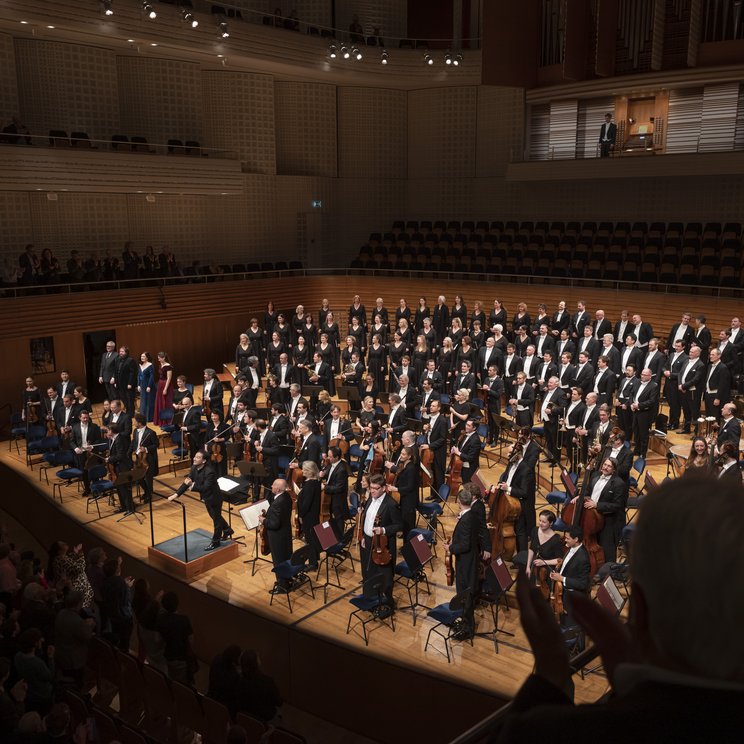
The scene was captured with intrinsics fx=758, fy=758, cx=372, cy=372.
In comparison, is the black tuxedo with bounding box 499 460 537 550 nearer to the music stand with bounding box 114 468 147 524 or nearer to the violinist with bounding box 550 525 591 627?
the violinist with bounding box 550 525 591 627

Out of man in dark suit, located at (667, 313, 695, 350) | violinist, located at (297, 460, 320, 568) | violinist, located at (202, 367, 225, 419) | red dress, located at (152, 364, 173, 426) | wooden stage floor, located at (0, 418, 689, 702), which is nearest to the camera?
wooden stage floor, located at (0, 418, 689, 702)

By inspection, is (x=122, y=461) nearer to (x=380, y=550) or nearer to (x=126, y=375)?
(x=126, y=375)

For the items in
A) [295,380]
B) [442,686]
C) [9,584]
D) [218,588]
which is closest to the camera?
[442,686]

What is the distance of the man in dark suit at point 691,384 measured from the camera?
38.6ft

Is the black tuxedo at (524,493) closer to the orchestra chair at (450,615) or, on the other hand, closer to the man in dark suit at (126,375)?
the orchestra chair at (450,615)

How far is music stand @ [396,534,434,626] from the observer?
7267mm

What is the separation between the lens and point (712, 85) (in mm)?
17484

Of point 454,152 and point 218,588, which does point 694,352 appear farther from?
point 454,152

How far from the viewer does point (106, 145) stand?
1847 centimetres

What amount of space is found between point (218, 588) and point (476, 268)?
39.6ft

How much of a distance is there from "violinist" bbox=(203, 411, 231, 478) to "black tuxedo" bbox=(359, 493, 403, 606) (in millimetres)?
3192

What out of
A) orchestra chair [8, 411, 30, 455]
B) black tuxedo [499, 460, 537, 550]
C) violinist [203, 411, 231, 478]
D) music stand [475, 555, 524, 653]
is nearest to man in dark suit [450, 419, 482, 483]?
black tuxedo [499, 460, 537, 550]

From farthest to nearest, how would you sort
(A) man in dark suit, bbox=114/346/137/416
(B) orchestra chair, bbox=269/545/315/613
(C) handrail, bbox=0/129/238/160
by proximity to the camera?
1. (C) handrail, bbox=0/129/238/160
2. (A) man in dark suit, bbox=114/346/137/416
3. (B) orchestra chair, bbox=269/545/315/613

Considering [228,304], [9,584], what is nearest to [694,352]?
[9,584]
